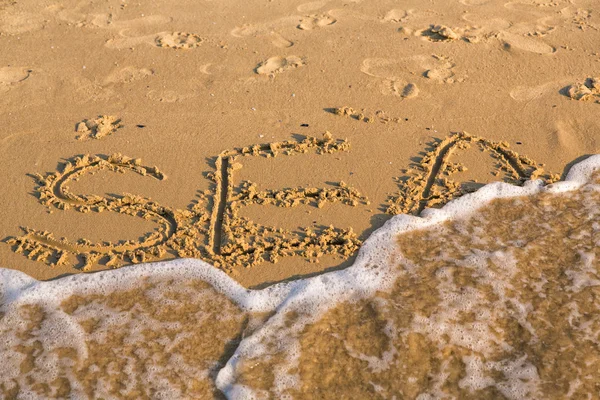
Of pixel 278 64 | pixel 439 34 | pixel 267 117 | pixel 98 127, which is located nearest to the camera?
pixel 98 127

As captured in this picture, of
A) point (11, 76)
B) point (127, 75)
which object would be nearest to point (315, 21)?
point (127, 75)

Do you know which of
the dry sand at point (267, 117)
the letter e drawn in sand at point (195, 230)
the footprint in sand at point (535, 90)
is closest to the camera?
the letter e drawn in sand at point (195, 230)

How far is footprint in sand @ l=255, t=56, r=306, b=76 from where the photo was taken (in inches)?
193

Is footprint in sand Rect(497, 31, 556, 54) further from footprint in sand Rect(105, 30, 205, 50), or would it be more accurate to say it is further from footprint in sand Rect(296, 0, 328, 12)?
footprint in sand Rect(105, 30, 205, 50)

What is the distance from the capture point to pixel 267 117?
173 inches

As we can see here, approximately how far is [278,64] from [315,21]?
91 centimetres

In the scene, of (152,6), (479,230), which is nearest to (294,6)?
(152,6)

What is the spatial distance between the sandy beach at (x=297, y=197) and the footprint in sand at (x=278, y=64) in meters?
0.02

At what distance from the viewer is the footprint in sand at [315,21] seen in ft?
18.0

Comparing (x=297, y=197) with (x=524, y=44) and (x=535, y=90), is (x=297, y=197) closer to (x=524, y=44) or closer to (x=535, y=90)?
(x=535, y=90)

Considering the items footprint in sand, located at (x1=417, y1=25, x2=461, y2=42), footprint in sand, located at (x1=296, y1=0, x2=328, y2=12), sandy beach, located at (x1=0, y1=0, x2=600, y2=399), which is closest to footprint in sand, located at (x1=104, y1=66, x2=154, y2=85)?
sandy beach, located at (x1=0, y1=0, x2=600, y2=399)

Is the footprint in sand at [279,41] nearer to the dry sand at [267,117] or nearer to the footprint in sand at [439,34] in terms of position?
the dry sand at [267,117]

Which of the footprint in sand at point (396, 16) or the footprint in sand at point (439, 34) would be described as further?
the footprint in sand at point (396, 16)

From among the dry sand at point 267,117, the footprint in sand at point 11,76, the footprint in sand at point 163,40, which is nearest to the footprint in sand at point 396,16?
the dry sand at point 267,117
